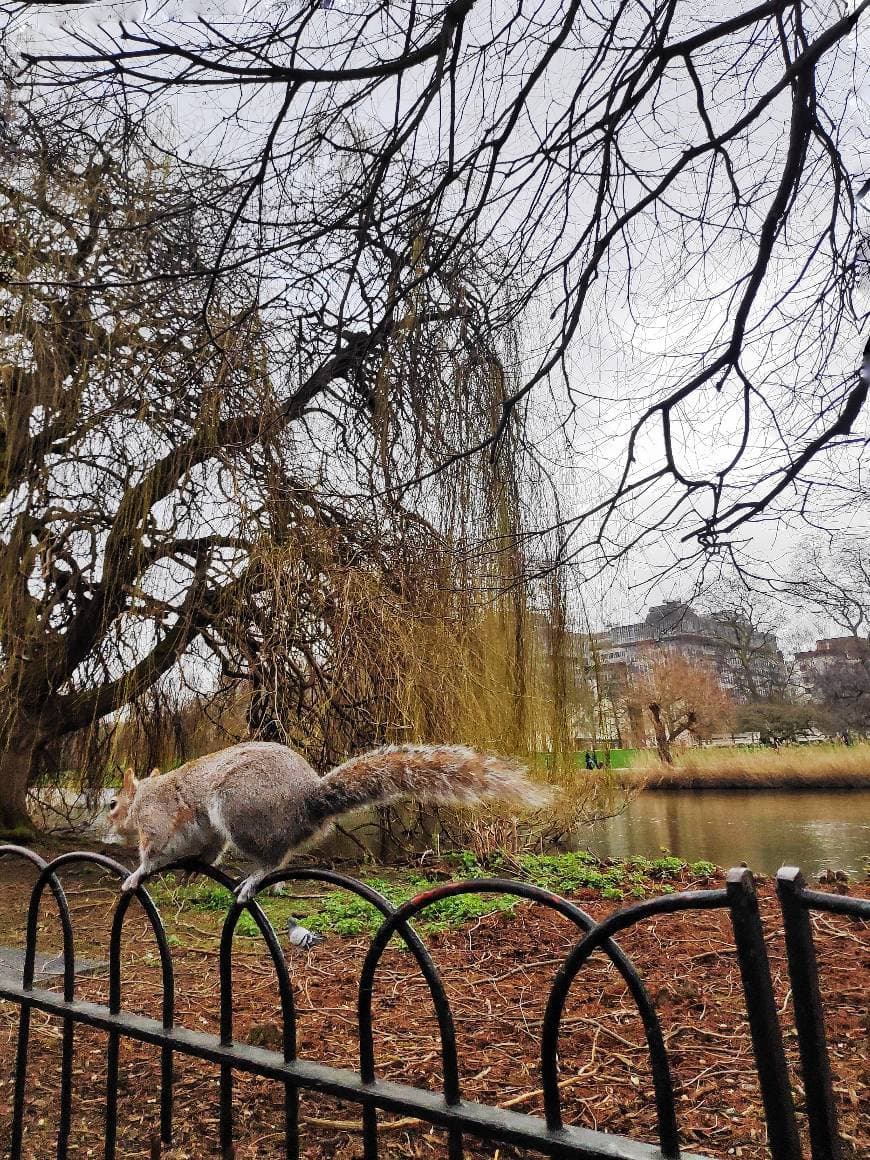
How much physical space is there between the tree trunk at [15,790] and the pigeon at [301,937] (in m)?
1.78

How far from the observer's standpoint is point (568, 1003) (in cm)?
137

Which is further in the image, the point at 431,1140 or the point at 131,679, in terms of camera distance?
the point at 131,679

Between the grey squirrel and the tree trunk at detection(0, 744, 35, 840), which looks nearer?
the grey squirrel

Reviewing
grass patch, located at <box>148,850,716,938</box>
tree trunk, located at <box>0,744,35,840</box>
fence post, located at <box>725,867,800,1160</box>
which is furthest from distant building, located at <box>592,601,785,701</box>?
tree trunk, located at <box>0,744,35,840</box>

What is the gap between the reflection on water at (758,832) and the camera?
2.72 meters

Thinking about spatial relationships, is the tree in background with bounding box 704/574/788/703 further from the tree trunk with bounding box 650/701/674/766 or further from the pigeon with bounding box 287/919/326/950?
the pigeon with bounding box 287/919/326/950

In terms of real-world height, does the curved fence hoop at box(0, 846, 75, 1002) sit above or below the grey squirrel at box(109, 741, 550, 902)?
below

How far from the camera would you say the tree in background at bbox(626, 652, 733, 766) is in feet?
6.75

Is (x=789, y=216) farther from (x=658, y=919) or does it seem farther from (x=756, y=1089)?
(x=658, y=919)

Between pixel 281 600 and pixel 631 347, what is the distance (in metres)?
1.03

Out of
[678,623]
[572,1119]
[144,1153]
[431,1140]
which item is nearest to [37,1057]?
[144,1153]

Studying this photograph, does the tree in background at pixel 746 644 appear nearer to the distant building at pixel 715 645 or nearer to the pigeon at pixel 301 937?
the distant building at pixel 715 645

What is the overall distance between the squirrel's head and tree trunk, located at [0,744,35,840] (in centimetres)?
236

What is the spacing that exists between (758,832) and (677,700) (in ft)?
3.88
